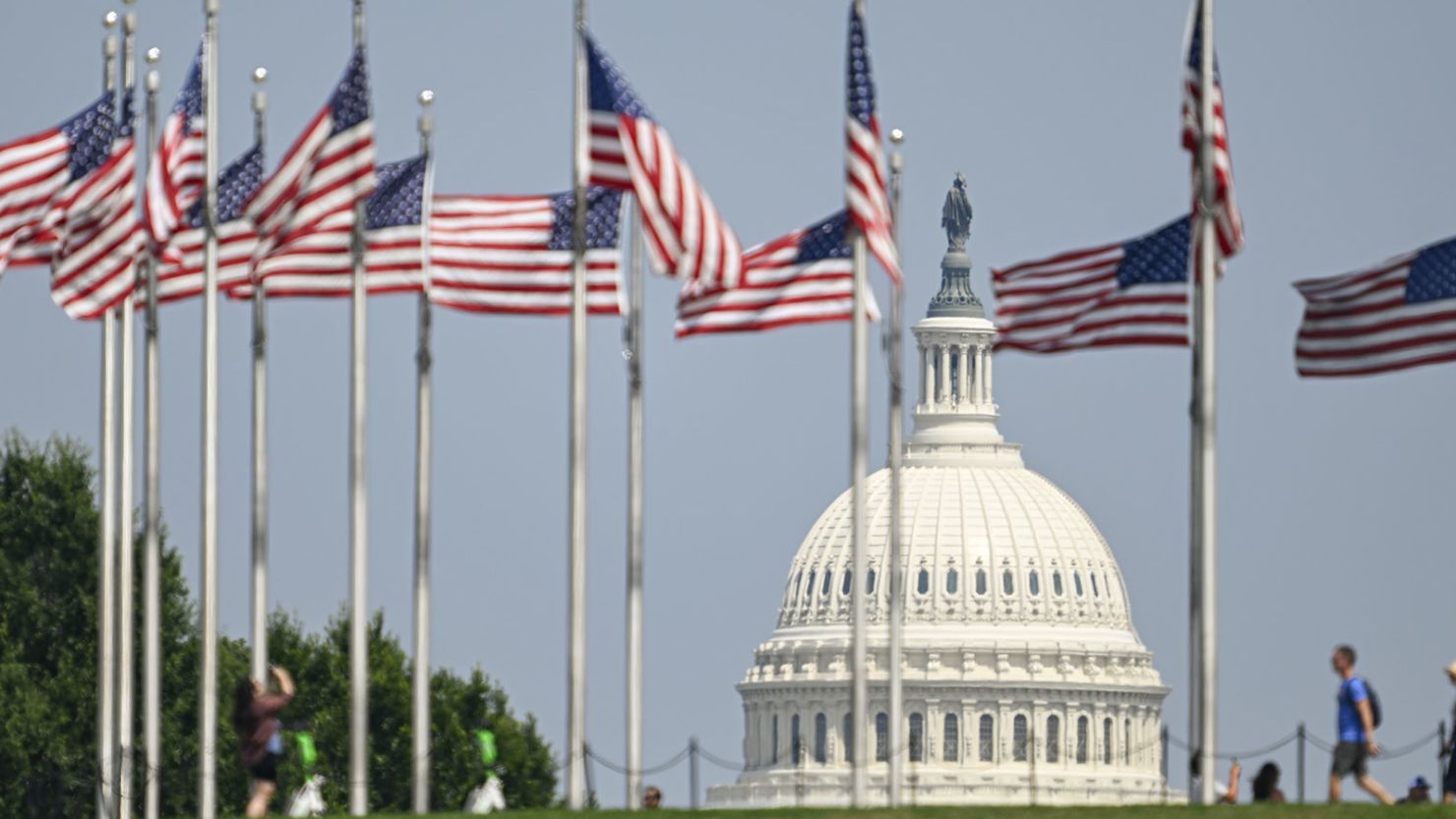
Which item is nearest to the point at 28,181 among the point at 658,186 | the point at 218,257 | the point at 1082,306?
the point at 218,257

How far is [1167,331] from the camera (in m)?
81.9

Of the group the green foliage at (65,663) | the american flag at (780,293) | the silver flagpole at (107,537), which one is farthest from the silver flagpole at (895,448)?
the green foliage at (65,663)

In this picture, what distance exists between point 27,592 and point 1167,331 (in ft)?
173

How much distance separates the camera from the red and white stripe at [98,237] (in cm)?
9044

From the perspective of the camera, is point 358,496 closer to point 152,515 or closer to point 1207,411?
point 152,515

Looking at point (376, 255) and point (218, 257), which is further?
point (218, 257)

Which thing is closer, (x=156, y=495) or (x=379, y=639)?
(x=156, y=495)

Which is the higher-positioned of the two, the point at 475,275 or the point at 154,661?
the point at 475,275

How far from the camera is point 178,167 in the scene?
89562mm

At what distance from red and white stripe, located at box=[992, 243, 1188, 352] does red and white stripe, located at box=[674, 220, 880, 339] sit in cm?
279

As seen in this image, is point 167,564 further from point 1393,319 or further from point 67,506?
point 1393,319

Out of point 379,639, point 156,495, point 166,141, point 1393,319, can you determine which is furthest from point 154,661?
point 379,639

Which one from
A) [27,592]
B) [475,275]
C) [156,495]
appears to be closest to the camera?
[475,275]

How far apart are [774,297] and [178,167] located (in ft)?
36.2
